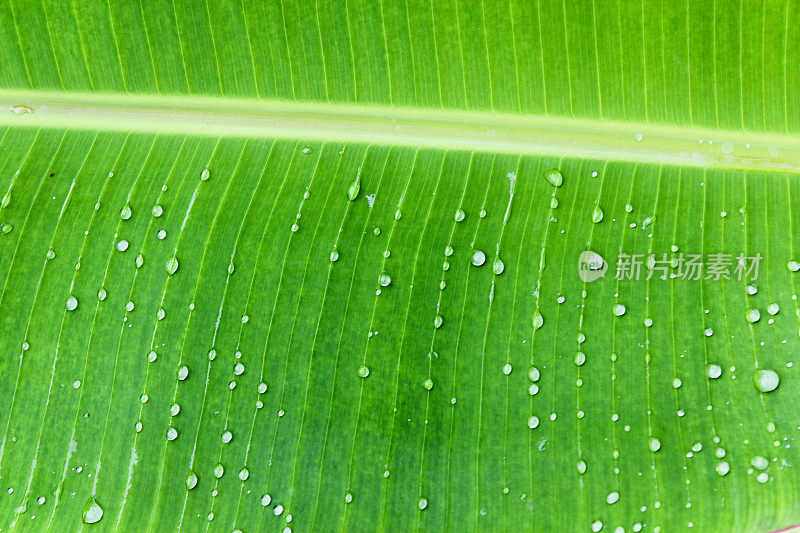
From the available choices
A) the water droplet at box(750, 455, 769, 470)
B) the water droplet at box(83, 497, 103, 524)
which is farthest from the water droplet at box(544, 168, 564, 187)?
the water droplet at box(83, 497, 103, 524)

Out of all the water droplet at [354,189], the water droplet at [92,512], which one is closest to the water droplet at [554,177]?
the water droplet at [354,189]

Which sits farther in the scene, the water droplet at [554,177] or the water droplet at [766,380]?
the water droplet at [554,177]

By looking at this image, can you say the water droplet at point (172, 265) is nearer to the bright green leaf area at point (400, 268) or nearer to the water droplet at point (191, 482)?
the bright green leaf area at point (400, 268)

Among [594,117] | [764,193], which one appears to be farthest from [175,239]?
[764,193]

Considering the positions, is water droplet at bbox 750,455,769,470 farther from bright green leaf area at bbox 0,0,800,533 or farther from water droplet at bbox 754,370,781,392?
water droplet at bbox 754,370,781,392

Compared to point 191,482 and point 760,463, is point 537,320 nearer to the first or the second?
point 760,463

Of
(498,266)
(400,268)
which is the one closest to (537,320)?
(498,266)

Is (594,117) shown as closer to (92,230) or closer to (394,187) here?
(394,187)
